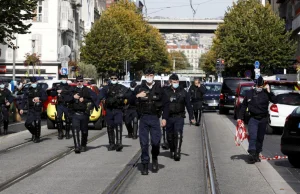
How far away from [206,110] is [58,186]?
35723mm

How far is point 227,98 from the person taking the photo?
131 ft

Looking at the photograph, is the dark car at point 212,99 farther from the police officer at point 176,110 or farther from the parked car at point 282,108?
the police officer at point 176,110

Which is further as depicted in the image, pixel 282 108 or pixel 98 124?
pixel 98 124

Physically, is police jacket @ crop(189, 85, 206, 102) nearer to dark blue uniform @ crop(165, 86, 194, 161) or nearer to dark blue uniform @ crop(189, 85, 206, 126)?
dark blue uniform @ crop(189, 85, 206, 126)

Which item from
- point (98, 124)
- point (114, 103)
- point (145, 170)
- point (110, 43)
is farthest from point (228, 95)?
point (110, 43)

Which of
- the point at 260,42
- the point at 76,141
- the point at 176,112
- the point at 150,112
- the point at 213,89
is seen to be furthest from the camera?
the point at 260,42

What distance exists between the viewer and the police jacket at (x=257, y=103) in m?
14.7

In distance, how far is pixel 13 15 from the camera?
30.2 m

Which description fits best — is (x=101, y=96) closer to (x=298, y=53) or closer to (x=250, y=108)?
(x=250, y=108)

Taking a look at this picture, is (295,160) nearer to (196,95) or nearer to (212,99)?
(196,95)

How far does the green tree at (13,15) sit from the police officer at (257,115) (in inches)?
673

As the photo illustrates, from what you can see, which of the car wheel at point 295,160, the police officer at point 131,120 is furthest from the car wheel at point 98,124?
the car wheel at point 295,160

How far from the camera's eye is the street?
436 inches

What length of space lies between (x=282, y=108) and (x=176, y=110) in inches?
375
